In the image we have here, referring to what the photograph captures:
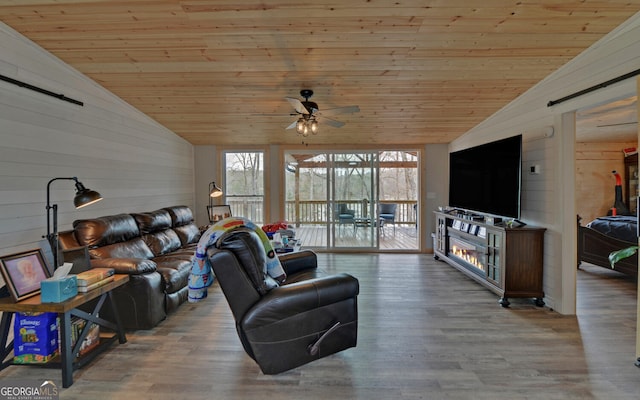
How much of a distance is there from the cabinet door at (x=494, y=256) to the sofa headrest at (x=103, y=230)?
425 centimetres

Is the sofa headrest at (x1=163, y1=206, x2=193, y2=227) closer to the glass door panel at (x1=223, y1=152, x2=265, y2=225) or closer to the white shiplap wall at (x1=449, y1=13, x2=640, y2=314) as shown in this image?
the glass door panel at (x1=223, y1=152, x2=265, y2=225)

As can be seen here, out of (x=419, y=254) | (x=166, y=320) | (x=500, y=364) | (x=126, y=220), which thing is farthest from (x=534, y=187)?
(x=126, y=220)

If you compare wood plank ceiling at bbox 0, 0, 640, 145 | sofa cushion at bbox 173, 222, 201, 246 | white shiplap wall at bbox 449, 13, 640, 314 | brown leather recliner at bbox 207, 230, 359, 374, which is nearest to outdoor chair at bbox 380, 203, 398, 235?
wood plank ceiling at bbox 0, 0, 640, 145

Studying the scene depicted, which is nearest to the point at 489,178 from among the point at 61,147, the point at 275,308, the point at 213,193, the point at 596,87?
the point at 596,87

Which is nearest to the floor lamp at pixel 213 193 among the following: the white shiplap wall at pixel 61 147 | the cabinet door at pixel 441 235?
the white shiplap wall at pixel 61 147

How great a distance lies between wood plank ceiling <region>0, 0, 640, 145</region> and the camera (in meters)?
2.42

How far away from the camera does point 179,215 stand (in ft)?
15.1

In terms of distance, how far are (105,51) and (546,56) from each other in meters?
4.31

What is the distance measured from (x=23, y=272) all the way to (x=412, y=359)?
2857 mm

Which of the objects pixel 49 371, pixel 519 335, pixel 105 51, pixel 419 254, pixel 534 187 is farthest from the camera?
pixel 419 254

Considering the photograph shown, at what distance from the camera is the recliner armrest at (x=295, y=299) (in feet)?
6.74

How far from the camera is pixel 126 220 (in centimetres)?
355

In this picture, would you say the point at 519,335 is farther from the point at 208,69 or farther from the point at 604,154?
the point at 604,154

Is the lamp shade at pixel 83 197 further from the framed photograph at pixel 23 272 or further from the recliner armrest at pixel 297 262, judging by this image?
the recliner armrest at pixel 297 262
